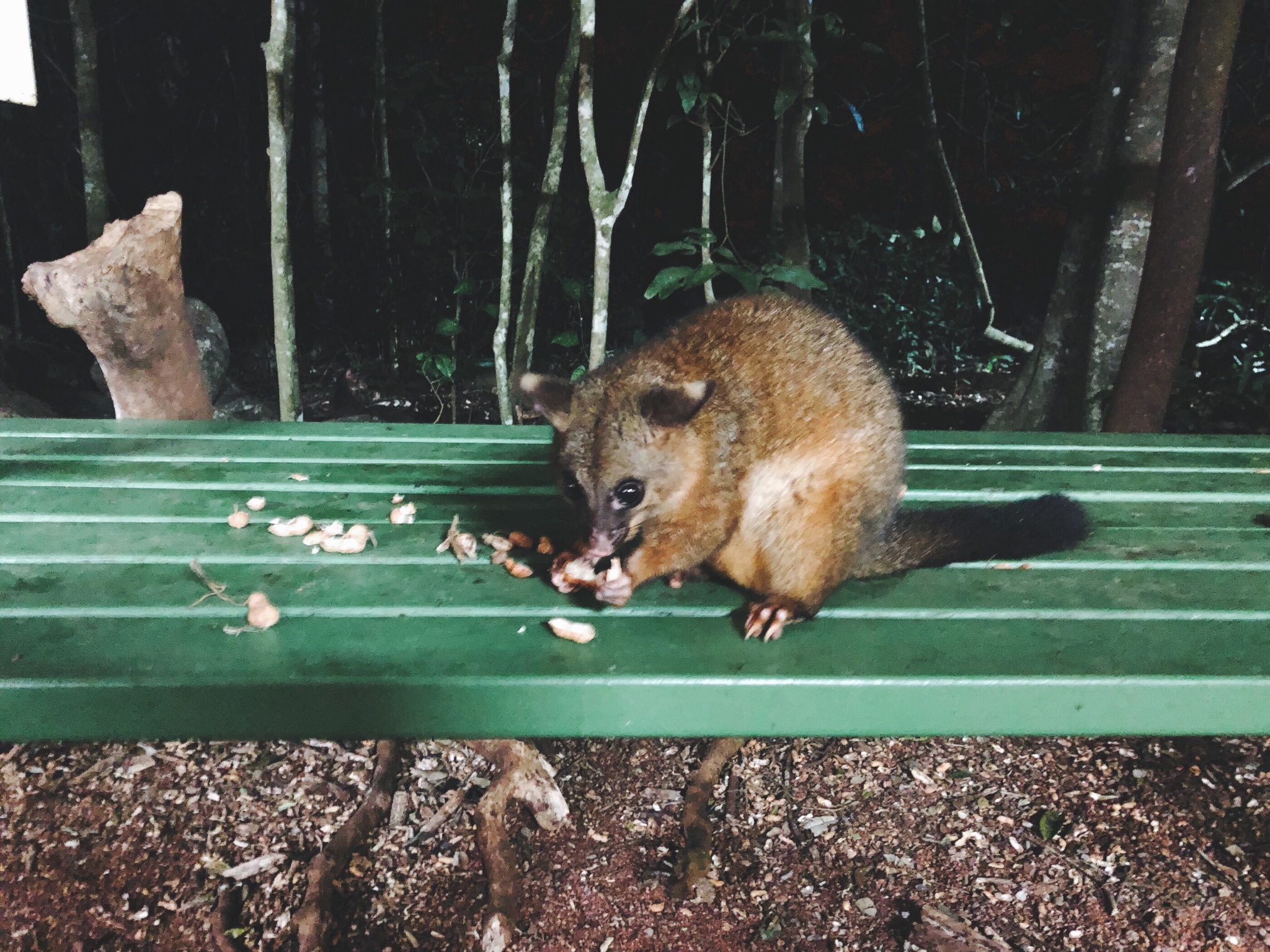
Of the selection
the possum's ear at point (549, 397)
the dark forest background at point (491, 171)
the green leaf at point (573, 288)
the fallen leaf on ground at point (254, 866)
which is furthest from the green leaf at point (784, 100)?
the fallen leaf on ground at point (254, 866)

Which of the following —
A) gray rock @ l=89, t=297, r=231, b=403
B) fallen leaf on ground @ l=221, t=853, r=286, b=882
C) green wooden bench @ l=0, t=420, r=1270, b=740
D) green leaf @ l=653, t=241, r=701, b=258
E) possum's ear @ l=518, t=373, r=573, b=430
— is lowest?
fallen leaf on ground @ l=221, t=853, r=286, b=882

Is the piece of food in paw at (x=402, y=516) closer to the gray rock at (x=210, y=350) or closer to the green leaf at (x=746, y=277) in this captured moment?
the green leaf at (x=746, y=277)

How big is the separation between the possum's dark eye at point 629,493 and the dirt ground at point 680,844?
Result: 1.43 metres

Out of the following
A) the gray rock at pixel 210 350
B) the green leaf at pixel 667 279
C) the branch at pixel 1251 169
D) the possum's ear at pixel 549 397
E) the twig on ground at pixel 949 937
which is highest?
the branch at pixel 1251 169

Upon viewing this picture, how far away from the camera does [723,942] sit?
2.56 metres

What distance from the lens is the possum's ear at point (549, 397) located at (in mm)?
2012

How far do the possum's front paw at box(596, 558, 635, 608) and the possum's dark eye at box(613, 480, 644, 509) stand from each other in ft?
0.69

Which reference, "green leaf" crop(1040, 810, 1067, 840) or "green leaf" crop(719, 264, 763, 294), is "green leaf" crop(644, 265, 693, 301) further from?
"green leaf" crop(1040, 810, 1067, 840)

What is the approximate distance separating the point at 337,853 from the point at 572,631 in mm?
1688

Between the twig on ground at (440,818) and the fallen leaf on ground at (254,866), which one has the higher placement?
the fallen leaf on ground at (254,866)

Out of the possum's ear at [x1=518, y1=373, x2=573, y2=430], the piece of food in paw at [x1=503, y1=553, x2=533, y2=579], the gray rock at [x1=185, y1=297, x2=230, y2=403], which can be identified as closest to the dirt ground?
the piece of food in paw at [x1=503, y1=553, x2=533, y2=579]

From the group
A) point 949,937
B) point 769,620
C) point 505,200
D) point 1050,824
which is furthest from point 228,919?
point 505,200

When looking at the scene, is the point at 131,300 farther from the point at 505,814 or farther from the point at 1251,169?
the point at 1251,169

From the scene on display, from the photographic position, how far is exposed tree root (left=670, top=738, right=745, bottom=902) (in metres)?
2.71
